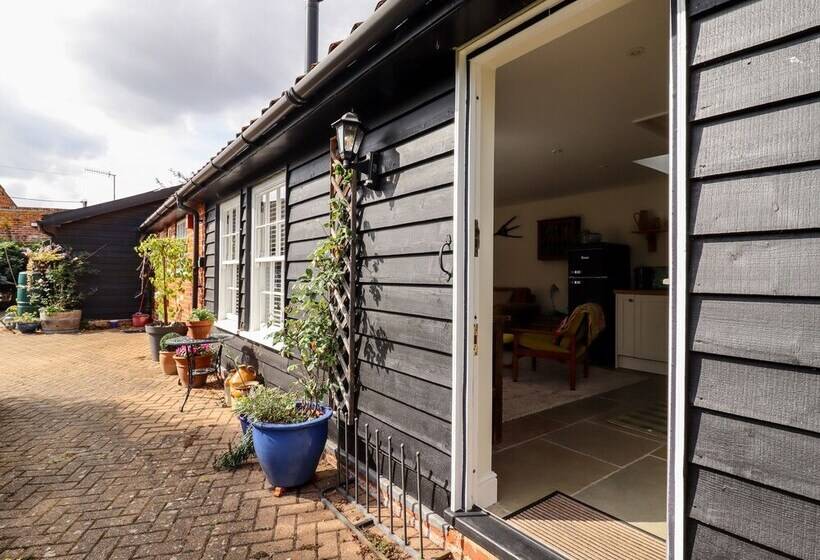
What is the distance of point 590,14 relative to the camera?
1.51 metres

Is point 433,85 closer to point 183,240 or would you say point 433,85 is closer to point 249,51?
point 249,51

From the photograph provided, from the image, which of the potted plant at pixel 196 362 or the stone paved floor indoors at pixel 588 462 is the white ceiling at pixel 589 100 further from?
the potted plant at pixel 196 362

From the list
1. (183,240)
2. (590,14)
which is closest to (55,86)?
(183,240)

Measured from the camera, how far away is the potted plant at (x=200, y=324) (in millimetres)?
5242

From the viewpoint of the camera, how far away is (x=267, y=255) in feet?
14.7

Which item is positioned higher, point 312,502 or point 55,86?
point 55,86

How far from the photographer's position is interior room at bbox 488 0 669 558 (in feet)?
7.13

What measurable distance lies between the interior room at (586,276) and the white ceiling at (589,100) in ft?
0.04

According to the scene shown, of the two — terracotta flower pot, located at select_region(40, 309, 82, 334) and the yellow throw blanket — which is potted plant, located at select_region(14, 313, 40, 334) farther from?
the yellow throw blanket

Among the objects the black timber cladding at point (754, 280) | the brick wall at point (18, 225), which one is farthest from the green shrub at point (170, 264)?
the brick wall at point (18, 225)

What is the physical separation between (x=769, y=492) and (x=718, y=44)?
45.3 inches

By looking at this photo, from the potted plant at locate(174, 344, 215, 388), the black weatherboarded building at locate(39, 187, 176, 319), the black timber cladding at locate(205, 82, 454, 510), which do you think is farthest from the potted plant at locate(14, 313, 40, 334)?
the black timber cladding at locate(205, 82, 454, 510)

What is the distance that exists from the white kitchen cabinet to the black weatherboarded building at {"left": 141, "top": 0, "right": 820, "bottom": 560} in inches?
146

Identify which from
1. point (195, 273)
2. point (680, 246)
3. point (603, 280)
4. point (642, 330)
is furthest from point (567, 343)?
point (195, 273)
